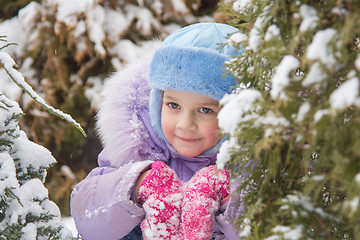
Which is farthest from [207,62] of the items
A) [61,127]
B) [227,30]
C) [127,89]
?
[61,127]

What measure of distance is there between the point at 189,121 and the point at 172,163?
1.02 ft

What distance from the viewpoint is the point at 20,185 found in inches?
54.6

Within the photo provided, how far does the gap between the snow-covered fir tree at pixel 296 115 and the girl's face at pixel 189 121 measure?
1.74ft

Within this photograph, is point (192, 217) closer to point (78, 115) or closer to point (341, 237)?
point (341, 237)

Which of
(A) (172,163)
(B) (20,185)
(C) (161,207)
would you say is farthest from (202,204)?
(B) (20,185)

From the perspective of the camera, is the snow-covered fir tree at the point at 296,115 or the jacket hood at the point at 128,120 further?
the jacket hood at the point at 128,120

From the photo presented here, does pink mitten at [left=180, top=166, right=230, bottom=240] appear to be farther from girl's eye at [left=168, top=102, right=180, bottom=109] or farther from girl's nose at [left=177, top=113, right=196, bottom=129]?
girl's eye at [left=168, top=102, right=180, bottom=109]

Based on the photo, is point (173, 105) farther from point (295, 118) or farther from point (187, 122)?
point (295, 118)

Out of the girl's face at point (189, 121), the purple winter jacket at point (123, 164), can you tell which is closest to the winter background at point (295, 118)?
the purple winter jacket at point (123, 164)

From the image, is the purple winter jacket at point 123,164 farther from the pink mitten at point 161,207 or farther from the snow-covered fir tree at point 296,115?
the snow-covered fir tree at point 296,115

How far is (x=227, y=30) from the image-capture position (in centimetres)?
180

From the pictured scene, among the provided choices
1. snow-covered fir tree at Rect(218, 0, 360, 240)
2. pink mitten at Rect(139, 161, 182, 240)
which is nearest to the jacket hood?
pink mitten at Rect(139, 161, 182, 240)

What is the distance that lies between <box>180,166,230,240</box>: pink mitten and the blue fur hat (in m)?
0.30

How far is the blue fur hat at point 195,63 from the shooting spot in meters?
1.66
